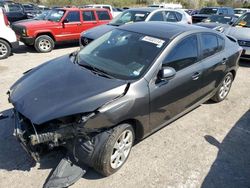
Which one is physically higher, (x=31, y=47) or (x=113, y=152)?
(x=113, y=152)

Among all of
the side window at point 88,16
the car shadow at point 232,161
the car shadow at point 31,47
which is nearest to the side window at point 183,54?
the car shadow at point 232,161

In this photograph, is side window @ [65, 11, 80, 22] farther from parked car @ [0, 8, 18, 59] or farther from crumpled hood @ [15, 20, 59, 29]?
parked car @ [0, 8, 18, 59]

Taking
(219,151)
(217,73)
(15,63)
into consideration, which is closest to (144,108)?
(219,151)

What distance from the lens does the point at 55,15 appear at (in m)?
9.50

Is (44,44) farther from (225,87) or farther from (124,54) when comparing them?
(225,87)

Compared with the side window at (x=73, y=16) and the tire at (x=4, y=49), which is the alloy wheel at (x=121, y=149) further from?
the side window at (x=73, y=16)

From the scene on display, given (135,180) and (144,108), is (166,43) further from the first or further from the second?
(135,180)

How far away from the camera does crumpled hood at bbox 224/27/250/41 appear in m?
7.80

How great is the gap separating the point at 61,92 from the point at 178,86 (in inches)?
66.7

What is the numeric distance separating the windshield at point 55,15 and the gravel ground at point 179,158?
5.42m

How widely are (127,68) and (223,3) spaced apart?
5455cm

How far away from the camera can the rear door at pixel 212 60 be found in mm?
4164

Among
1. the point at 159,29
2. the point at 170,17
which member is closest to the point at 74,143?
the point at 159,29

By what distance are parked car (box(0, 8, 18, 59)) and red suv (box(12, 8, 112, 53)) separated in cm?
63
